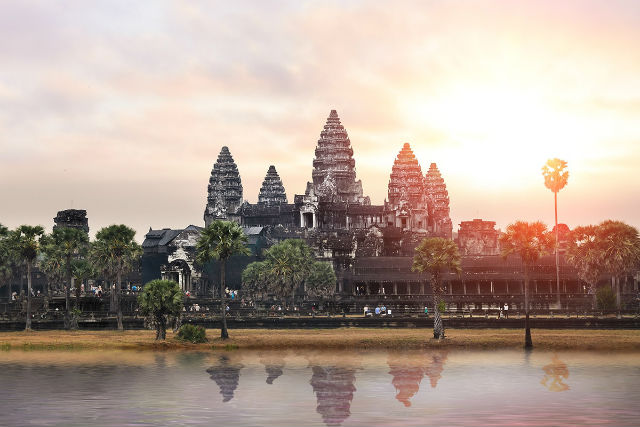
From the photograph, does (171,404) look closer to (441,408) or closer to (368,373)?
(441,408)

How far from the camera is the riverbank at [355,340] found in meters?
83.6

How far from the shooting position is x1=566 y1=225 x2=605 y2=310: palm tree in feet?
399

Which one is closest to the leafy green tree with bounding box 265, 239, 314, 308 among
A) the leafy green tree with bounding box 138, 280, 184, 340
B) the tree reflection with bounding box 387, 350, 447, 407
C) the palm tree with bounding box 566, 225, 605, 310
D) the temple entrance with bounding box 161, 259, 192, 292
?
the palm tree with bounding box 566, 225, 605, 310

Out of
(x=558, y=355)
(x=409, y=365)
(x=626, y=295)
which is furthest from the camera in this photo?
(x=626, y=295)

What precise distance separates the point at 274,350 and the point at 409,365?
1721 cm

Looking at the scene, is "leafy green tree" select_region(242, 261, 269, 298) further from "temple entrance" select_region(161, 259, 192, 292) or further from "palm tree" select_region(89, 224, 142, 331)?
"palm tree" select_region(89, 224, 142, 331)

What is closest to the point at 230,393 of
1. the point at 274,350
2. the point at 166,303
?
the point at 274,350

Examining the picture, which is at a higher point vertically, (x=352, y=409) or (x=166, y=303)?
(x=166, y=303)

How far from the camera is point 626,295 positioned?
13812 centimetres

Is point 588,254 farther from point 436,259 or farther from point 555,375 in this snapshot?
point 555,375

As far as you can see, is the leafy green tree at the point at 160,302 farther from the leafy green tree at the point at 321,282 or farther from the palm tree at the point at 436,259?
the leafy green tree at the point at 321,282

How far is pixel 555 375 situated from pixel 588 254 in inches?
2434

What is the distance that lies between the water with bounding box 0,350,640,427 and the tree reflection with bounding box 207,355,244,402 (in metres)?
0.07

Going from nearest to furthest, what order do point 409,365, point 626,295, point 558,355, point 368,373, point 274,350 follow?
point 368,373 < point 409,365 < point 558,355 < point 274,350 < point 626,295
